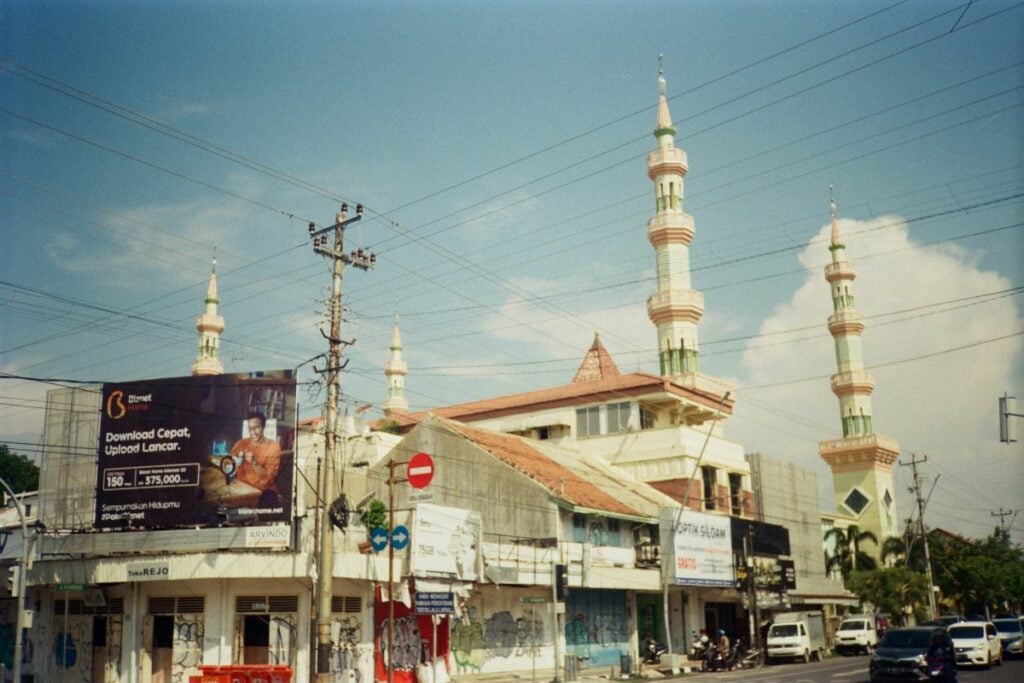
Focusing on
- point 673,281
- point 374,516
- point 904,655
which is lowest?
point 904,655

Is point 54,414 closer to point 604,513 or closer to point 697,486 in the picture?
point 604,513

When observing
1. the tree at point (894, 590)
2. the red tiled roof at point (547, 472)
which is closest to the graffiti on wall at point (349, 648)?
the red tiled roof at point (547, 472)

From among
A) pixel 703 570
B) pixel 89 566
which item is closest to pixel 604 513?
pixel 703 570


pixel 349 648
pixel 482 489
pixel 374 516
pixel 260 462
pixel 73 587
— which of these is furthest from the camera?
pixel 482 489

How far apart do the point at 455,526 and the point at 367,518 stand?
330 centimetres

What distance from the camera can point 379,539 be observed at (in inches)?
1161

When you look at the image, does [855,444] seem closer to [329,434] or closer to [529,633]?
[529,633]

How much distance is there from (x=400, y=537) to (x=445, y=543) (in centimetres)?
382

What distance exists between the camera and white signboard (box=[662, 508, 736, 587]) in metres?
43.7

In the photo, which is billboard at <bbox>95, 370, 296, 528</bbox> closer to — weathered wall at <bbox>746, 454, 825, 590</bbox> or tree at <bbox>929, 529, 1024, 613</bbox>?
weathered wall at <bbox>746, 454, 825, 590</bbox>

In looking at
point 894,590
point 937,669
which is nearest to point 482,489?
point 937,669

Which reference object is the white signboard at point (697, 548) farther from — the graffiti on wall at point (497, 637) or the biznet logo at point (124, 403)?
the biznet logo at point (124, 403)

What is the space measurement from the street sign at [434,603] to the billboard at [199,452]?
16.6 feet

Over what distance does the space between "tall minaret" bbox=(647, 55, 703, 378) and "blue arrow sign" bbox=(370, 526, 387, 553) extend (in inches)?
1477
